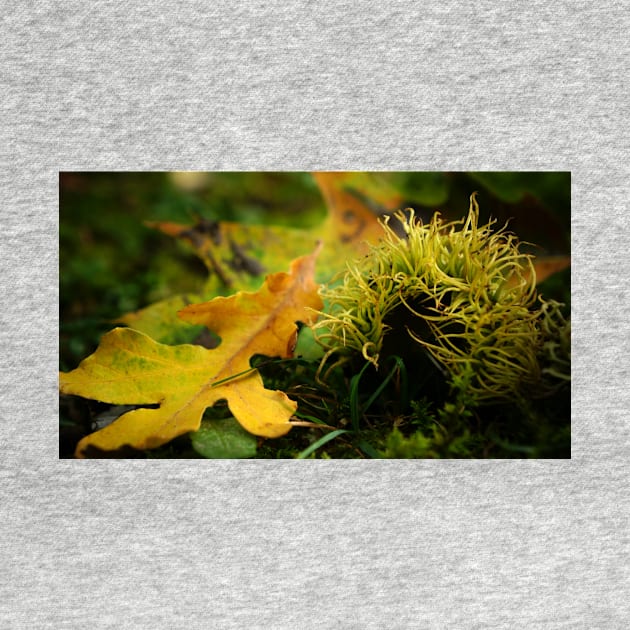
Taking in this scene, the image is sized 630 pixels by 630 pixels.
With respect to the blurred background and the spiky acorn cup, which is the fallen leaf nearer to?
the blurred background

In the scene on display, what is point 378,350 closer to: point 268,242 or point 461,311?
point 461,311

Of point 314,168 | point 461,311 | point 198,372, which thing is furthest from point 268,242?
point 461,311

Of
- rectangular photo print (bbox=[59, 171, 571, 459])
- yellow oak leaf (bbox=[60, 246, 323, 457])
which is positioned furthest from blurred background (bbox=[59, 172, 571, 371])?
yellow oak leaf (bbox=[60, 246, 323, 457])

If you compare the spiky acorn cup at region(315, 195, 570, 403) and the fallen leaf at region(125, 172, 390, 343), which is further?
the fallen leaf at region(125, 172, 390, 343)

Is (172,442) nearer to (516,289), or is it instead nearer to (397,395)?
(397,395)

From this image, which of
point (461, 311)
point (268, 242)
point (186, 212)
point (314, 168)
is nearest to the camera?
point (461, 311)

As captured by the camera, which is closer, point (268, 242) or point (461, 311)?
point (461, 311)

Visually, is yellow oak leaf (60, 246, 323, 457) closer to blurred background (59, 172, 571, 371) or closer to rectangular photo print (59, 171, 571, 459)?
rectangular photo print (59, 171, 571, 459)

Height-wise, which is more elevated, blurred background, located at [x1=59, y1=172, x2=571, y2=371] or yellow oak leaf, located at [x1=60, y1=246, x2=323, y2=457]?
blurred background, located at [x1=59, y1=172, x2=571, y2=371]
